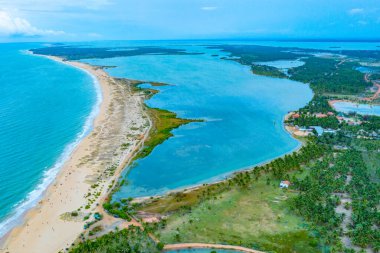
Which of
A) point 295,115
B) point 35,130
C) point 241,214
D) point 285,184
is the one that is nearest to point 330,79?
point 295,115

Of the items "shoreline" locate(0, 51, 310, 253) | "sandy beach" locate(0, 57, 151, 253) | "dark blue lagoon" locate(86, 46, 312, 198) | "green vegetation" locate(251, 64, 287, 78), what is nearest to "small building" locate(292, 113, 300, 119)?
"dark blue lagoon" locate(86, 46, 312, 198)

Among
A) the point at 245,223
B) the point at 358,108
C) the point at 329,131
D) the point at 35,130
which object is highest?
the point at 35,130

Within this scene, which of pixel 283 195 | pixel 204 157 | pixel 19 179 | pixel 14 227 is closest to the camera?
pixel 14 227

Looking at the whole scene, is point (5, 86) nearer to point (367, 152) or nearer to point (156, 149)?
point (156, 149)

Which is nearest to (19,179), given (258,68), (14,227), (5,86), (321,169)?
(14,227)

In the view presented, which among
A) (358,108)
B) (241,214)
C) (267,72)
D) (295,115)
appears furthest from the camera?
(267,72)

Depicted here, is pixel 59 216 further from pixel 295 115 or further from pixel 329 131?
pixel 295 115

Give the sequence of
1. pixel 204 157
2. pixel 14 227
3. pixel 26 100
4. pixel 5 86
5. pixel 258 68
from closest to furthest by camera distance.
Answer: pixel 14 227 → pixel 204 157 → pixel 26 100 → pixel 5 86 → pixel 258 68
